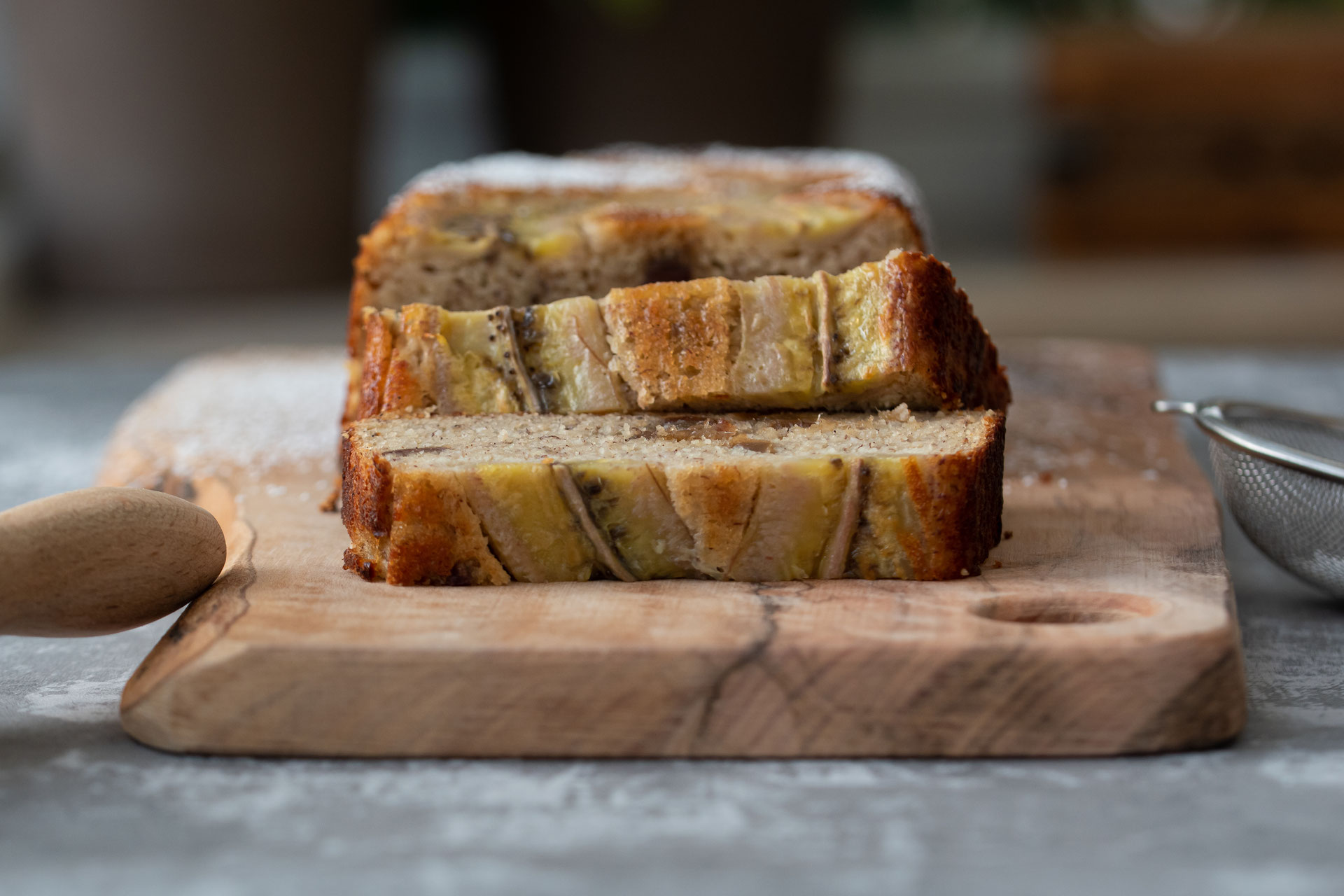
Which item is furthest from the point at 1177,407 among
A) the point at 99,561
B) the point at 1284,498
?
the point at 99,561

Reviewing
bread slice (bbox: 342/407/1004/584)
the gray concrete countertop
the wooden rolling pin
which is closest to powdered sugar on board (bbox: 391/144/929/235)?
bread slice (bbox: 342/407/1004/584)

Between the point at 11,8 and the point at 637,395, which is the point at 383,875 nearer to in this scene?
the point at 637,395

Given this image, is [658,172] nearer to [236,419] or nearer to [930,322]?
[236,419]

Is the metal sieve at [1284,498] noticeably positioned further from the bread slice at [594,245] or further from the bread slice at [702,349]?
the bread slice at [594,245]

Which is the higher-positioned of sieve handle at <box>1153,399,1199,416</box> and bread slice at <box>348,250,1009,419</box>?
bread slice at <box>348,250,1009,419</box>

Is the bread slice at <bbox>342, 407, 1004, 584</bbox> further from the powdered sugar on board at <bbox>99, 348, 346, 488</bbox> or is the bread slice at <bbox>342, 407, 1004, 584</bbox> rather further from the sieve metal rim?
the powdered sugar on board at <bbox>99, 348, 346, 488</bbox>

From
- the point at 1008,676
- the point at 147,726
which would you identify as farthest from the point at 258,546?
the point at 1008,676
